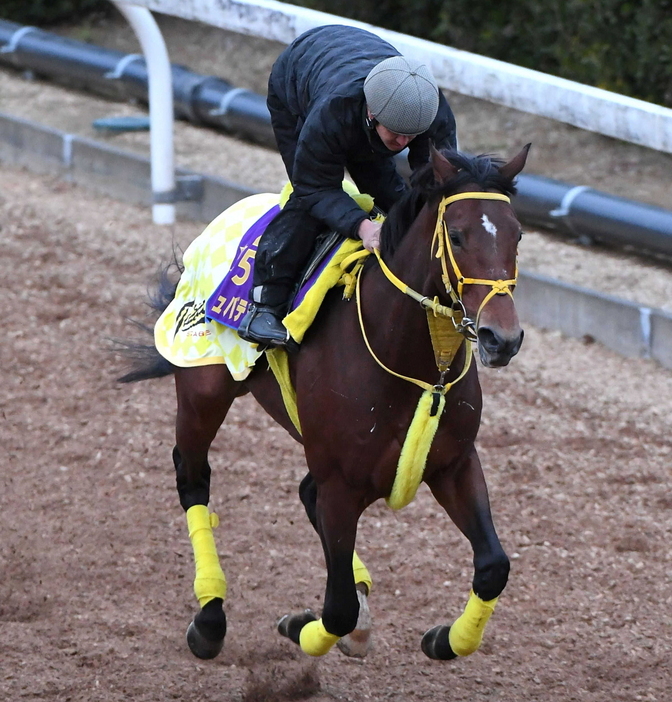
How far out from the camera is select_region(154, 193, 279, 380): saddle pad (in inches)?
186

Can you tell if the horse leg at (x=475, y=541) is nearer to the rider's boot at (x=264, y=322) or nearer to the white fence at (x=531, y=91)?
the rider's boot at (x=264, y=322)

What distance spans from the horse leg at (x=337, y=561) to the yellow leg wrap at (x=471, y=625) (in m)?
0.36

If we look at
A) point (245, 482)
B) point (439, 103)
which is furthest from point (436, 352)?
point (245, 482)

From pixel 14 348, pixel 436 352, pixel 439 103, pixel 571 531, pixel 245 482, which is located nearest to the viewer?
pixel 436 352

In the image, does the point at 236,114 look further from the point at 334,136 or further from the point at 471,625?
the point at 471,625

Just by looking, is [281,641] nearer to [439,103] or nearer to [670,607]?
[670,607]

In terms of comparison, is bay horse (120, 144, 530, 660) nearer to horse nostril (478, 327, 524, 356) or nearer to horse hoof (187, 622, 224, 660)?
horse nostril (478, 327, 524, 356)

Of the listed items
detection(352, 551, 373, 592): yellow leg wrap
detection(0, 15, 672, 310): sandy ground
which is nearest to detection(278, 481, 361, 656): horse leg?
detection(352, 551, 373, 592): yellow leg wrap

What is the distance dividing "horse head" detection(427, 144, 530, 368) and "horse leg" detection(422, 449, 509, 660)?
2.57 feet

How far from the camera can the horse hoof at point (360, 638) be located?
450 centimetres

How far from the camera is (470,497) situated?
4086 mm

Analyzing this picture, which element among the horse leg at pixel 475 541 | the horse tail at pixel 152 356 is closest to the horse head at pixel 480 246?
the horse leg at pixel 475 541

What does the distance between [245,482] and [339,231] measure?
2412 millimetres

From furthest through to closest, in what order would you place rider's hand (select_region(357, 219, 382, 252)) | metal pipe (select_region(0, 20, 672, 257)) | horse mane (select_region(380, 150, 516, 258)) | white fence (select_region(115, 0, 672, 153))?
metal pipe (select_region(0, 20, 672, 257))
white fence (select_region(115, 0, 672, 153))
rider's hand (select_region(357, 219, 382, 252))
horse mane (select_region(380, 150, 516, 258))
